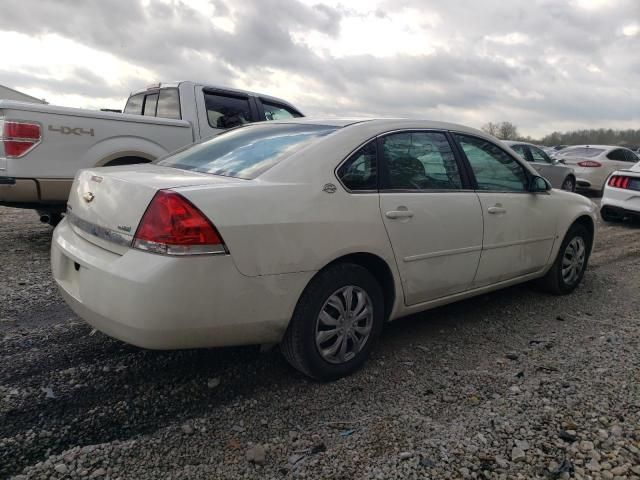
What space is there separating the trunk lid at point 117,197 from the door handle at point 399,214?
948mm

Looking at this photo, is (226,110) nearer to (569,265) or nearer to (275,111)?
(275,111)

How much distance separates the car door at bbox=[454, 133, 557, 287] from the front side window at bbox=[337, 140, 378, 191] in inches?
38.1

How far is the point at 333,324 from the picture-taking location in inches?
111

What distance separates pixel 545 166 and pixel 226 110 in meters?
8.78

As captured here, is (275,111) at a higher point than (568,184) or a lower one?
higher

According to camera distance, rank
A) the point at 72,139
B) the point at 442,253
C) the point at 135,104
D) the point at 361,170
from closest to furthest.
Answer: the point at 361,170, the point at 442,253, the point at 72,139, the point at 135,104

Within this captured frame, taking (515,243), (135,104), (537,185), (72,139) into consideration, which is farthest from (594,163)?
(72,139)

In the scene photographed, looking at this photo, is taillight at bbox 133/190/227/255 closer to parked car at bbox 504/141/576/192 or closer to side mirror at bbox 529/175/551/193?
side mirror at bbox 529/175/551/193

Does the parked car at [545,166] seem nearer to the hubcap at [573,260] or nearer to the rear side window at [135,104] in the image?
the hubcap at [573,260]

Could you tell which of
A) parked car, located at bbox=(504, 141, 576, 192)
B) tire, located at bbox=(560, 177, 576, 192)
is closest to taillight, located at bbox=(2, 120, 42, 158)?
parked car, located at bbox=(504, 141, 576, 192)

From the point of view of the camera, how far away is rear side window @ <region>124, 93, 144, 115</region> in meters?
7.14

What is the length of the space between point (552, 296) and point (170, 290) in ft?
12.3

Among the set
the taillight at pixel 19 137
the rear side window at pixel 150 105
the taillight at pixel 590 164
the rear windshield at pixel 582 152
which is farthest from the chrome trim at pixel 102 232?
the rear windshield at pixel 582 152

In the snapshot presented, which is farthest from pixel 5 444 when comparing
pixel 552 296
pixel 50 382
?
pixel 552 296
